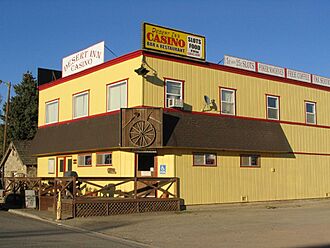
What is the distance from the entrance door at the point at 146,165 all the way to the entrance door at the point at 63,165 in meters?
6.01

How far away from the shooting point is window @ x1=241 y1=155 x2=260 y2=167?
79.1 feet

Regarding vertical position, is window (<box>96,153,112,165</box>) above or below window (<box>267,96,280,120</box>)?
below

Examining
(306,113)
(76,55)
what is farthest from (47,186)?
(306,113)

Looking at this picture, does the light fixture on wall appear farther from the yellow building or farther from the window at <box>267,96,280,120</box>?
the window at <box>267,96,280,120</box>

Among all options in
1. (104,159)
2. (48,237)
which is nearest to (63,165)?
(104,159)

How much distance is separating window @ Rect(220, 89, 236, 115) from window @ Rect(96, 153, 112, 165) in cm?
597

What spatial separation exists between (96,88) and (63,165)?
5632 mm

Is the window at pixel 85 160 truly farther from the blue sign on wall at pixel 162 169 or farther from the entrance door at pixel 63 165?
the blue sign on wall at pixel 162 169

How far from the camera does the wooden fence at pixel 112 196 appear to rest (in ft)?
61.3

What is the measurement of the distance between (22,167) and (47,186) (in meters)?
17.6

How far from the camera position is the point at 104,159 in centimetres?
2359

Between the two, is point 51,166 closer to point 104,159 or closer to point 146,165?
point 104,159

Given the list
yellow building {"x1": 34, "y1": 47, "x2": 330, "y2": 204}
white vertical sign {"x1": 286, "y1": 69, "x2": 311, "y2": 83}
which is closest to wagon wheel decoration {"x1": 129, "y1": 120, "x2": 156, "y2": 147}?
yellow building {"x1": 34, "y1": 47, "x2": 330, "y2": 204}

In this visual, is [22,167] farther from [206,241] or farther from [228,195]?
[206,241]
